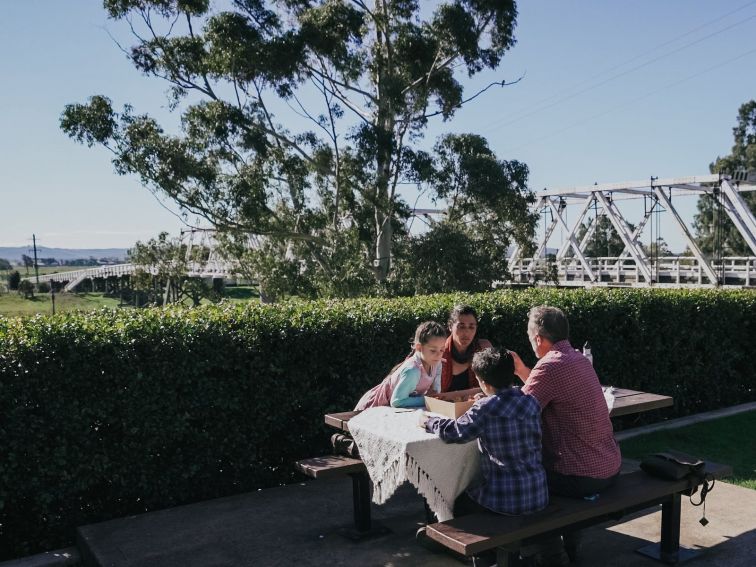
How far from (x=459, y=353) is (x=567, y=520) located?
68.6 inches

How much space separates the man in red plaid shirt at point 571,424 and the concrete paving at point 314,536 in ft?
2.10

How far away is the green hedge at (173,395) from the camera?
428cm

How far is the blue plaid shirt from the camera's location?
127 inches

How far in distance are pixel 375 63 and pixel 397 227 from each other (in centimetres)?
460

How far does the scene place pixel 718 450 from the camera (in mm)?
6297

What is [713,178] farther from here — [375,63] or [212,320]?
[212,320]

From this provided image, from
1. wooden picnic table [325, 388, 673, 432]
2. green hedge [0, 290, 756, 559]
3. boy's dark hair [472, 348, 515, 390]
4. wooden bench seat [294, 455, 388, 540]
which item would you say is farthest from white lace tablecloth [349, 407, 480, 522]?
green hedge [0, 290, 756, 559]

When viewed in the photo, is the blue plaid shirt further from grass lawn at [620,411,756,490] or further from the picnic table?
grass lawn at [620,411,756,490]

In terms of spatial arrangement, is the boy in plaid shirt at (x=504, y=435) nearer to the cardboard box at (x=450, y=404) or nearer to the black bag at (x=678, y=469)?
the cardboard box at (x=450, y=404)

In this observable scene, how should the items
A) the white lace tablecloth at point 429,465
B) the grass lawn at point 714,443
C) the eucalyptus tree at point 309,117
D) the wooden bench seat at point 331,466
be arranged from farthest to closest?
1. the eucalyptus tree at point 309,117
2. the grass lawn at point 714,443
3. the wooden bench seat at point 331,466
4. the white lace tablecloth at point 429,465

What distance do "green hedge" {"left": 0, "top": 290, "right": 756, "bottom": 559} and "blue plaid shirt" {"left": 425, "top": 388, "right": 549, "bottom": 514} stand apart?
217 cm

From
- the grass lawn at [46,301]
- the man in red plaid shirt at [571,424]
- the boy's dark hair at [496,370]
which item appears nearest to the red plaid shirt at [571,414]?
the man in red plaid shirt at [571,424]

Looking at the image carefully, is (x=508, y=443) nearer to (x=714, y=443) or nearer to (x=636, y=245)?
(x=714, y=443)

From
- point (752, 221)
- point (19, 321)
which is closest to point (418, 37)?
point (752, 221)
